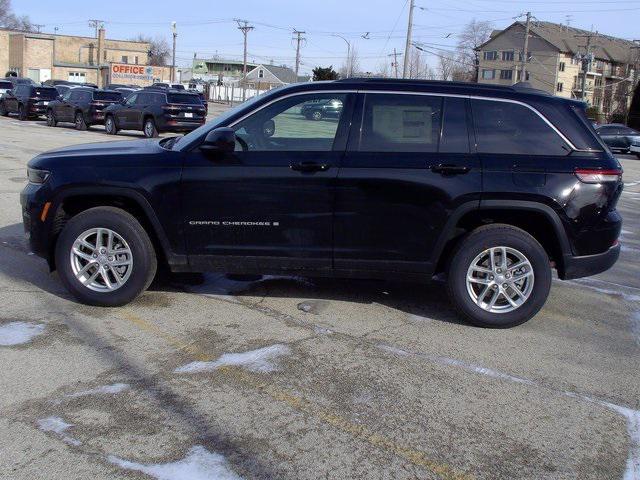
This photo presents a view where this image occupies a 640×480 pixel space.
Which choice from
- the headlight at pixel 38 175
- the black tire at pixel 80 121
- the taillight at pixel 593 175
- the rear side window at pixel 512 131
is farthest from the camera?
the black tire at pixel 80 121

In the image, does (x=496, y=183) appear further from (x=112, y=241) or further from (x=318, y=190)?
(x=112, y=241)

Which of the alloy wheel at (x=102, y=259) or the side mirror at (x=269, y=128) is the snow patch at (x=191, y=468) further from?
the side mirror at (x=269, y=128)

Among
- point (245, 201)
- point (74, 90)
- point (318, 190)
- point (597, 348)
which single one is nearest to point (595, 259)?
point (597, 348)

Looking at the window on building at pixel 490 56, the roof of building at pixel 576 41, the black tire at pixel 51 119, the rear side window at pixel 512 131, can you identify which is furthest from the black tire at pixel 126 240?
the window on building at pixel 490 56

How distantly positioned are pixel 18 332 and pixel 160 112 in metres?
19.9

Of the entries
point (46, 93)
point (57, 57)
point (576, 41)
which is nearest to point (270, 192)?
point (46, 93)

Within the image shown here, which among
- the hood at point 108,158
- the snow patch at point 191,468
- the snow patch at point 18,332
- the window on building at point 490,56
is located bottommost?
the snow patch at point 191,468

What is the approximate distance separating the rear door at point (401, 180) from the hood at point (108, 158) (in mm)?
1468

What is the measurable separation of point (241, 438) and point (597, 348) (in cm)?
299

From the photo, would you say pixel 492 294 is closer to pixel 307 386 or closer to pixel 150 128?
pixel 307 386

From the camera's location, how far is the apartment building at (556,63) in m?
87.9

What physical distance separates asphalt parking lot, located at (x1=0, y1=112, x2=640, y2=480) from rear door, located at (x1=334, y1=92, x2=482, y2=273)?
0.61 meters

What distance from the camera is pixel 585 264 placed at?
218 inches

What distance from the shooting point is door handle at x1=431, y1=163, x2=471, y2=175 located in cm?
539
